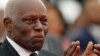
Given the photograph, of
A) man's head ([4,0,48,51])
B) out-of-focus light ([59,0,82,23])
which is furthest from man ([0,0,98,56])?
out-of-focus light ([59,0,82,23])

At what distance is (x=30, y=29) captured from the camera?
5.23 m

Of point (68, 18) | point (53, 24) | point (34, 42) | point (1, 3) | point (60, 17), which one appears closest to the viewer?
point (34, 42)

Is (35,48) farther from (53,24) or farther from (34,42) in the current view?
(53,24)

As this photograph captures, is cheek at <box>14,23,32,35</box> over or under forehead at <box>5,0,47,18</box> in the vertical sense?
under

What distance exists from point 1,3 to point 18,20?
8.79 ft

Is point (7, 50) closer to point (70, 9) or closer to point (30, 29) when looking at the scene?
point (30, 29)

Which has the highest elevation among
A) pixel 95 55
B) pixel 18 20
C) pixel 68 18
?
pixel 18 20

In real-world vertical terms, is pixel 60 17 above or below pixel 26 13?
below

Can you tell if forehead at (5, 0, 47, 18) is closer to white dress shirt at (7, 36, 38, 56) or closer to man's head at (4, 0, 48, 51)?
man's head at (4, 0, 48, 51)

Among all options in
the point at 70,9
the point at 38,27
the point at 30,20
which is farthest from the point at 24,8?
the point at 70,9

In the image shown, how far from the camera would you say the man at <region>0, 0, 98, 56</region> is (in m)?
5.21

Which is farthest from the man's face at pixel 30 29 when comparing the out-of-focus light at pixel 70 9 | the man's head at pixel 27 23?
the out-of-focus light at pixel 70 9

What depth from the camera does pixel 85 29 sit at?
842 centimetres

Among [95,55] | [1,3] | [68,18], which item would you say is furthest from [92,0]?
[95,55]
